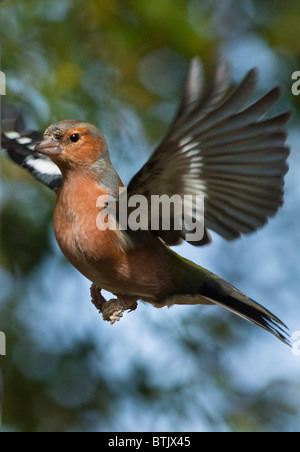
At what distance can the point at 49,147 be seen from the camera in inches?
64.0

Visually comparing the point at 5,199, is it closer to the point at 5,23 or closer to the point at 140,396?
the point at 5,23

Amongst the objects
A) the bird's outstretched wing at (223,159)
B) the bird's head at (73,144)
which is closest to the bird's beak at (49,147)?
the bird's head at (73,144)

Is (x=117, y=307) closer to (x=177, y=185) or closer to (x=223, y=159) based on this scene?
(x=177, y=185)

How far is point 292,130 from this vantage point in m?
3.17

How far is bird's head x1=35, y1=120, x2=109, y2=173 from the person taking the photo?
166 centimetres

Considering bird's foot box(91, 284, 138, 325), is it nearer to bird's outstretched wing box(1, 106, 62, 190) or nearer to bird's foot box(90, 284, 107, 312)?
bird's foot box(90, 284, 107, 312)

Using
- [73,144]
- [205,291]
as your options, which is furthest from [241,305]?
[73,144]

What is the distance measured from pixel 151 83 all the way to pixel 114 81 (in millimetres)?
199

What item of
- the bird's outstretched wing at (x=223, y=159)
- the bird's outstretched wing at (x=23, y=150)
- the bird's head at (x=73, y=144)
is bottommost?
the bird's outstretched wing at (x=223, y=159)

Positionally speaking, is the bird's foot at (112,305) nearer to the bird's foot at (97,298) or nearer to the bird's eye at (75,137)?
the bird's foot at (97,298)

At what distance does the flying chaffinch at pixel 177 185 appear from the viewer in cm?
143

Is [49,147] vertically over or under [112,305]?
over

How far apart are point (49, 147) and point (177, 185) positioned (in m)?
0.35
